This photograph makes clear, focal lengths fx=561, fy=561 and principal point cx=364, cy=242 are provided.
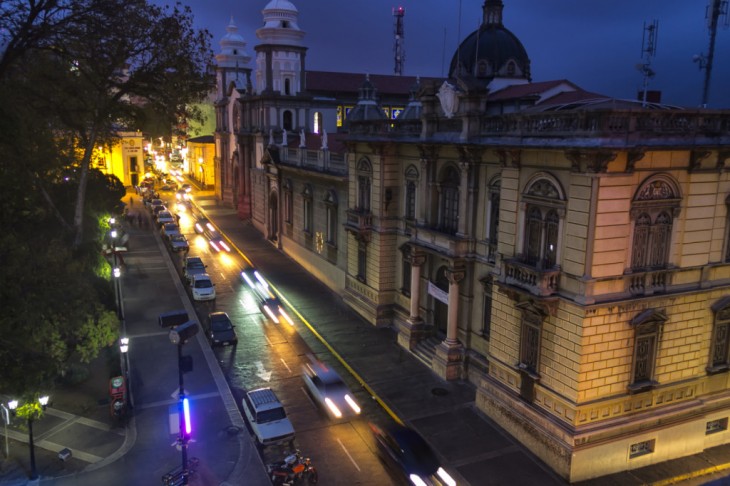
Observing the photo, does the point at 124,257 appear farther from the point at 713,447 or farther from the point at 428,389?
the point at 713,447

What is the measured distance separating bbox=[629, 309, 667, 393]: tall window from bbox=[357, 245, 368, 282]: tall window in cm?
1722

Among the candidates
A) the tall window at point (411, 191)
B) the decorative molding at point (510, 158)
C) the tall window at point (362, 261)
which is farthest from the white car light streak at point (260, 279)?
the decorative molding at point (510, 158)

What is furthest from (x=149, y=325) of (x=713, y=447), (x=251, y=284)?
(x=713, y=447)

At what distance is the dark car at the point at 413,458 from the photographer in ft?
58.7

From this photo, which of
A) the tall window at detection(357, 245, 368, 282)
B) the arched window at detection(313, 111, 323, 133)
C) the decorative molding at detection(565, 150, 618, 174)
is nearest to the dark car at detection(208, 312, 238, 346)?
the tall window at detection(357, 245, 368, 282)

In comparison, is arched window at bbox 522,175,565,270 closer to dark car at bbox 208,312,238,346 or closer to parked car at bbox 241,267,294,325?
dark car at bbox 208,312,238,346

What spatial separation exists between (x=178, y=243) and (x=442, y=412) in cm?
3308

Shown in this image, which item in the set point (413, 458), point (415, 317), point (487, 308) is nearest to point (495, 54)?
point (415, 317)

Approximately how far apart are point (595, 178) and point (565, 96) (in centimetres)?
1317

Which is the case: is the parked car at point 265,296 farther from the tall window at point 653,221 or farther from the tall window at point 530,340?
the tall window at point 653,221

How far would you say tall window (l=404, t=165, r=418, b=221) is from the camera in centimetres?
2857

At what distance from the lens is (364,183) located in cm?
3247

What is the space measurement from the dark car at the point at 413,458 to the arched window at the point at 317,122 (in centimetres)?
4624

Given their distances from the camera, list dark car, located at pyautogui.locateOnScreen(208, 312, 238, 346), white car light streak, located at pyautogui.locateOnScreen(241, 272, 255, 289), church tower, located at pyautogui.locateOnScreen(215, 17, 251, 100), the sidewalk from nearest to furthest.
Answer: the sidewalk, dark car, located at pyautogui.locateOnScreen(208, 312, 238, 346), white car light streak, located at pyautogui.locateOnScreen(241, 272, 255, 289), church tower, located at pyautogui.locateOnScreen(215, 17, 251, 100)
